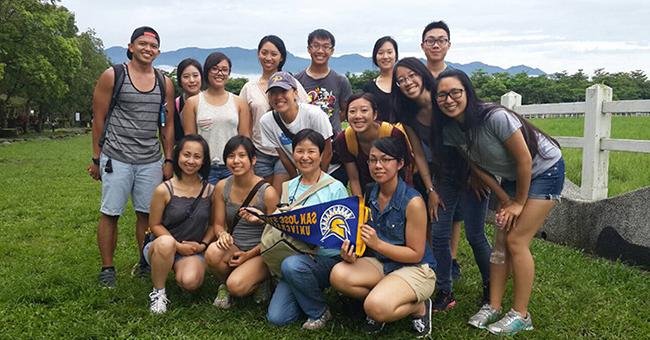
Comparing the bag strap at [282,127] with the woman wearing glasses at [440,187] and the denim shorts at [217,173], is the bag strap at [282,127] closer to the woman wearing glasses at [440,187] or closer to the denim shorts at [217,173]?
the denim shorts at [217,173]

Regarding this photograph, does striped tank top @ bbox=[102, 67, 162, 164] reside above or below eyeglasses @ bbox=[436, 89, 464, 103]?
below

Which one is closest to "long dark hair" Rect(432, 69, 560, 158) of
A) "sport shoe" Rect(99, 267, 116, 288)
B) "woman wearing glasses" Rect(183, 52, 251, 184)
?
"woman wearing glasses" Rect(183, 52, 251, 184)

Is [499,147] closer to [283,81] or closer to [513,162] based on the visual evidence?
[513,162]

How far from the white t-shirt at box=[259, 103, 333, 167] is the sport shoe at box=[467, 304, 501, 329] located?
173 cm

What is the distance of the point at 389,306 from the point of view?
12.0 ft

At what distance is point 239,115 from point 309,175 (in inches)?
44.9

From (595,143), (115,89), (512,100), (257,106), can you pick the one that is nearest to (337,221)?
(257,106)

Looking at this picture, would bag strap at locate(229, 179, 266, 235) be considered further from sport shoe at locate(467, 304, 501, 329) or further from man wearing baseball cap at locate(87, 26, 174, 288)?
sport shoe at locate(467, 304, 501, 329)

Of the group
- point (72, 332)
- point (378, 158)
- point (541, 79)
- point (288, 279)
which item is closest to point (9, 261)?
point (72, 332)

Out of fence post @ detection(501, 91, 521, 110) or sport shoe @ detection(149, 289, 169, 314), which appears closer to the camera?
sport shoe @ detection(149, 289, 169, 314)

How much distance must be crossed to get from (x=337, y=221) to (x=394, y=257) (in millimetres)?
447

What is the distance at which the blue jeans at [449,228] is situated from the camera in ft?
14.5

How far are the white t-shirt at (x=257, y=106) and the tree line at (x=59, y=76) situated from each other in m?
5.07

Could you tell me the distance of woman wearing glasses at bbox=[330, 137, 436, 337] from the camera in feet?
12.5
